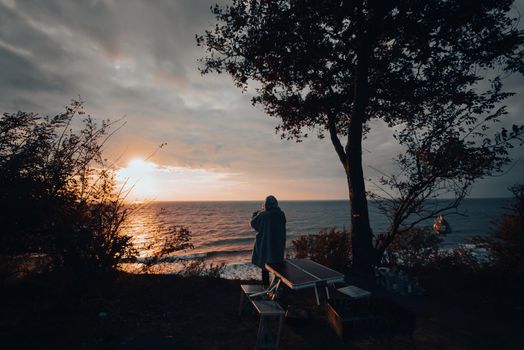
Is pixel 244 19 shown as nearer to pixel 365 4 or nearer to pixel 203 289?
pixel 365 4

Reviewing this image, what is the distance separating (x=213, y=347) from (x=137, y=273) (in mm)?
3959

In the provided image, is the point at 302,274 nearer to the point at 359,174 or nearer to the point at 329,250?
the point at 359,174

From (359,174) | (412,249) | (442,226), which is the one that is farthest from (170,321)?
(412,249)

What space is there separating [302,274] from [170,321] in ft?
8.85

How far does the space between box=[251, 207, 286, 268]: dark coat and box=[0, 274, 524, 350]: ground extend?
115 cm

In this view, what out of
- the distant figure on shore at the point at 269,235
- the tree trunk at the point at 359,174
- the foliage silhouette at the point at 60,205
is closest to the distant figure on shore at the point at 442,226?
the tree trunk at the point at 359,174

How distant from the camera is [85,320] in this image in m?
4.75

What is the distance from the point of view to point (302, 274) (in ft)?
16.2

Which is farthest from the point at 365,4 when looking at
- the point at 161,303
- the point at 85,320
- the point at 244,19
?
the point at 85,320

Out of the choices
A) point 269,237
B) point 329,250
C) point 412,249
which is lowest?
point 412,249

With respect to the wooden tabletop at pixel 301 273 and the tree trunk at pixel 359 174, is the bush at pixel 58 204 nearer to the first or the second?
the wooden tabletop at pixel 301 273

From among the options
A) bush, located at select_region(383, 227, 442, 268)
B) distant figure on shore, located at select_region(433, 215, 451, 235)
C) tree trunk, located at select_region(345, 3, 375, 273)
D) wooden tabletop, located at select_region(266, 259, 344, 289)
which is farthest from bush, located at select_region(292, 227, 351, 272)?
wooden tabletop, located at select_region(266, 259, 344, 289)

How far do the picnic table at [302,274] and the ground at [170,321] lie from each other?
814 mm

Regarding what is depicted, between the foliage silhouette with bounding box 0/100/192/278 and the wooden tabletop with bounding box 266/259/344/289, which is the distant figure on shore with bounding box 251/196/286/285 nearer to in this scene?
the wooden tabletop with bounding box 266/259/344/289
